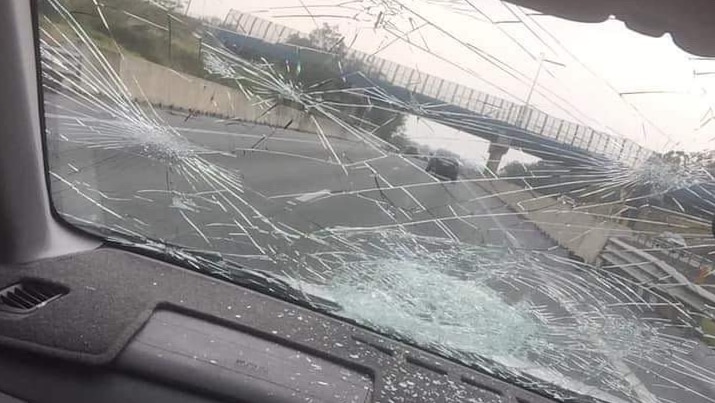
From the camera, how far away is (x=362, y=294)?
2.83 meters

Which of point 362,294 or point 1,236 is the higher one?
point 362,294

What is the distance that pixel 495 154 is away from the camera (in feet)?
7.87

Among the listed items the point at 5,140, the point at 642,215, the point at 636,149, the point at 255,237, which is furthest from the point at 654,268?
the point at 5,140

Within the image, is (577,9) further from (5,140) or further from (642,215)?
(5,140)

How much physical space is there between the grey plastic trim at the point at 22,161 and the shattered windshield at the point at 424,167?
0.21 feet

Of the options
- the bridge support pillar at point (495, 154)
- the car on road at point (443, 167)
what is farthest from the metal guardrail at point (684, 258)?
the car on road at point (443, 167)

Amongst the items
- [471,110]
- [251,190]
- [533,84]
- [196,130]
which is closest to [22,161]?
[196,130]

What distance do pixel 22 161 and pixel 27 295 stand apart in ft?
1.59

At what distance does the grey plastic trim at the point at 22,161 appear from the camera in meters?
2.65

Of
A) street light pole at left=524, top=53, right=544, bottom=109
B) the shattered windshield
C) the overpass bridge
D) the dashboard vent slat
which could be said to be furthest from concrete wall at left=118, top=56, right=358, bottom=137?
the dashboard vent slat

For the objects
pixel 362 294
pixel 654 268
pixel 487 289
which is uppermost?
pixel 654 268

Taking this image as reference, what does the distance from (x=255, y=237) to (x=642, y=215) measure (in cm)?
135

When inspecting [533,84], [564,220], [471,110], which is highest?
[533,84]

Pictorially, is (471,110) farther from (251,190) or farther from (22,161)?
(22,161)
